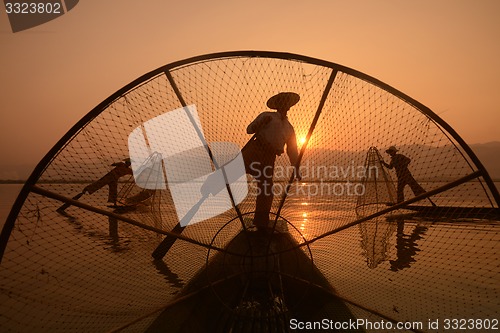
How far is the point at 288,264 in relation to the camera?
374 cm

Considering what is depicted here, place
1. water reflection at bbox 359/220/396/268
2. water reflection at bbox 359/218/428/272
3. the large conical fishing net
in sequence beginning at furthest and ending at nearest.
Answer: water reflection at bbox 359/220/396/268 < water reflection at bbox 359/218/428/272 < the large conical fishing net

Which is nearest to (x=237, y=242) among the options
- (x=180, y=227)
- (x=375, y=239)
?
(x=180, y=227)

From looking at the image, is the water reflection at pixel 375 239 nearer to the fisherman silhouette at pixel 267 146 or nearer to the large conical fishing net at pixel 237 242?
the large conical fishing net at pixel 237 242

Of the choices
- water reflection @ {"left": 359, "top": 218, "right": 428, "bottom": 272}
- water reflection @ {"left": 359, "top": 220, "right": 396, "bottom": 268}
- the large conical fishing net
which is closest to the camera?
the large conical fishing net

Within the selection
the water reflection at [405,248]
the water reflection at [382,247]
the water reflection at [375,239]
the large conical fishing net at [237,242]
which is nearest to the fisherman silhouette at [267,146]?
the large conical fishing net at [237,242]

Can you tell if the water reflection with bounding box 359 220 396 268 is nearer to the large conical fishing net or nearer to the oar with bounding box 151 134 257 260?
the large conical fishing net

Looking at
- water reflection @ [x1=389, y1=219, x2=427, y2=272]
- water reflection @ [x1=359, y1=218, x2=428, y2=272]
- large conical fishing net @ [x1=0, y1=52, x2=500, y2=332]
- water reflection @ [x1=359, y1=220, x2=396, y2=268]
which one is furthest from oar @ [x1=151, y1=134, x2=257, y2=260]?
water reflection @ [x1=389, y1=219, x2=427, y2=272]

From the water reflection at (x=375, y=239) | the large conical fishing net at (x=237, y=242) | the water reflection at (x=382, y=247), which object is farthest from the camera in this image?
the water reflection at (x=375, y=239)

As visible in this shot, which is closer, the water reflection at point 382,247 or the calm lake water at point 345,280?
the calm lake water at point 345,280

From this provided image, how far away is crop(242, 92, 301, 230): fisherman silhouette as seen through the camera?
3.91 m

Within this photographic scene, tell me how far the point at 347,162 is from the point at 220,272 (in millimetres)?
2039

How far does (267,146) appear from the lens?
4.01m

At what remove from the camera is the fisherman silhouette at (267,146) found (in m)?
3.91

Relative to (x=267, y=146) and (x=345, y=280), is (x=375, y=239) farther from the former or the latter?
(x=267, y=146)
